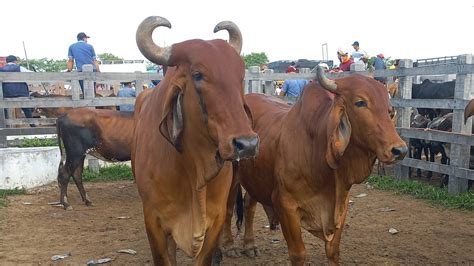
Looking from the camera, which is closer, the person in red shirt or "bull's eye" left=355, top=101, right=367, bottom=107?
"bull's eye" left=355, top=101, right=367, bottom=107

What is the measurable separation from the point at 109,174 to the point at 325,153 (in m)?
6.84

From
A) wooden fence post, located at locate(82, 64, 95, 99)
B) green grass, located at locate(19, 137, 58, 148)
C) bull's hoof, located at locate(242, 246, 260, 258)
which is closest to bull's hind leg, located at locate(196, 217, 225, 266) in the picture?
bull's hoof, located at locate(242, 246, 260, 258)

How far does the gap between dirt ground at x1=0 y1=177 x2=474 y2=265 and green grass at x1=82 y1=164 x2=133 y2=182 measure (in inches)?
54.9

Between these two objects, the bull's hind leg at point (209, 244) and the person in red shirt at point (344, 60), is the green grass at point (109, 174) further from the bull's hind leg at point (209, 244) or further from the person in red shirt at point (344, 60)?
the bull's hind leg at point (209, 244)

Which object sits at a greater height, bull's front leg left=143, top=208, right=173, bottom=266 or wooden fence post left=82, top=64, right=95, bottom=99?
wooden fence post left=82, top=64, right=95, bottom=99

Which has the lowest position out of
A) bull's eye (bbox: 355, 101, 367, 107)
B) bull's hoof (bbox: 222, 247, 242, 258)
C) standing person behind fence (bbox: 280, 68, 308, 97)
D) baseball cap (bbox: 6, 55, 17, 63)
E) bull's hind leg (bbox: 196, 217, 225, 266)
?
bull's hoof (bbox: 222, 247, 242, 258)

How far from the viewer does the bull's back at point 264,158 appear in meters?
4.59

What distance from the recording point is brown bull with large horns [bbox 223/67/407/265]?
12.3 feet

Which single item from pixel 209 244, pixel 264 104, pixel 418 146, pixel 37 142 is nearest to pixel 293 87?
pixel 418 146

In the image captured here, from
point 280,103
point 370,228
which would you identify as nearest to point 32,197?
point 280,103

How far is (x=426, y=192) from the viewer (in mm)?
7820

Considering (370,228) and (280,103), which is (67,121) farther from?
(370,228)

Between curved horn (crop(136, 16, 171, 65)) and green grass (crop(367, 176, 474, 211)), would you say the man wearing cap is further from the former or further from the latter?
curved horn (crop(136, 16, 171, 65))

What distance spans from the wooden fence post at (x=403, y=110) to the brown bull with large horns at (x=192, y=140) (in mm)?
6005
